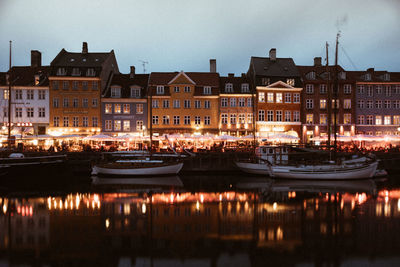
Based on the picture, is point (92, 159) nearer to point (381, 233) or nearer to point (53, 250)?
point (53, 250)

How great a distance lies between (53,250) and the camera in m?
12.3

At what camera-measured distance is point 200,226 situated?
A: 15.1 metres

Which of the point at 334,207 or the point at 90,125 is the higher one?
the point at 90,125

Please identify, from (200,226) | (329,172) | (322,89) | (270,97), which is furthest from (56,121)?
(322,89)

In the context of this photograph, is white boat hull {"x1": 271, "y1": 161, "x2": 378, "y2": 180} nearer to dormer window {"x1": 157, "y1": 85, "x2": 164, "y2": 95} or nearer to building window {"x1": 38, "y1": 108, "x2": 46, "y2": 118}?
dormer window {"x1": 157, "y1": 85, "x2": 164, "y2": 95}

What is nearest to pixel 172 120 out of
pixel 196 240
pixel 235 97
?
pixel 235 97

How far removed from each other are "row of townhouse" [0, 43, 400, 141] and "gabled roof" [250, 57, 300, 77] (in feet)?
0.57

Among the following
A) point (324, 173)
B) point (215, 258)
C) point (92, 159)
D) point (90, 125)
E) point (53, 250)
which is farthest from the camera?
point (90, 125)

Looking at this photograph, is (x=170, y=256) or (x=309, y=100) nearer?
(x=170, y=256)

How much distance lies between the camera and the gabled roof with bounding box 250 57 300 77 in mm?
46812

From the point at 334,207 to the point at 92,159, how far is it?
A: 24.7 m

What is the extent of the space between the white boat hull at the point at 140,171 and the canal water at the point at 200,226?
5356 millimetres

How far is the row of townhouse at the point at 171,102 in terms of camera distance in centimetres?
4422

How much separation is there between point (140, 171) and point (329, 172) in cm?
1729
